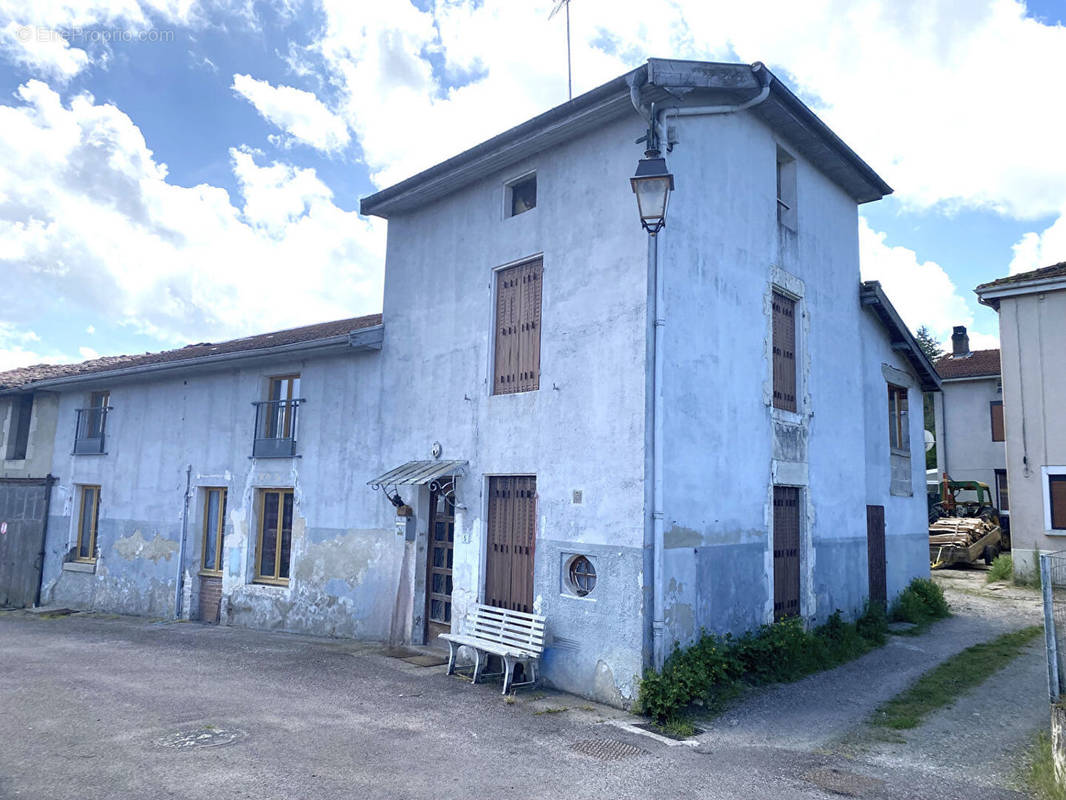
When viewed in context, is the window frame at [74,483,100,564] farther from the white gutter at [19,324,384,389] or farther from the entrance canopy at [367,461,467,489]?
the entrance canopy at [367,461,467,489]

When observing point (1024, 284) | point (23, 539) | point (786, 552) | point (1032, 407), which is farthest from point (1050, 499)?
point (23, 539)

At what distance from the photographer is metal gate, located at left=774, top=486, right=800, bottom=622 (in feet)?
31.4

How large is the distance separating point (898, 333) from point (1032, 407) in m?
5.96

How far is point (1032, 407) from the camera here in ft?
54.7

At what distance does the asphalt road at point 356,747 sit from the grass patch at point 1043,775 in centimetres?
23

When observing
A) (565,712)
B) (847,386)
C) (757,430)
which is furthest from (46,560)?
(847,386)

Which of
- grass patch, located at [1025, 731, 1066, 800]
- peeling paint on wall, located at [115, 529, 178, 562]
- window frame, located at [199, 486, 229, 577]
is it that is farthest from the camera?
peeling paint on wall, located at [115, 529, 178, 562]

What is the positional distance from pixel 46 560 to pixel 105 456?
2.94 meters

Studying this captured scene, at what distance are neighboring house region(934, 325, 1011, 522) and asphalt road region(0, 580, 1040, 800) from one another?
2088 cm

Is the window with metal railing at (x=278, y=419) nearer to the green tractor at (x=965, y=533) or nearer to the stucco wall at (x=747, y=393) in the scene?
the stucco wall at (x=747, y=393)

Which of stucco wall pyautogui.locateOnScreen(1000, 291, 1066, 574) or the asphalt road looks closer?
the asphalt road

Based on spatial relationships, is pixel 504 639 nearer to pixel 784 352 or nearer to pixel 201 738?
pixel 201 738

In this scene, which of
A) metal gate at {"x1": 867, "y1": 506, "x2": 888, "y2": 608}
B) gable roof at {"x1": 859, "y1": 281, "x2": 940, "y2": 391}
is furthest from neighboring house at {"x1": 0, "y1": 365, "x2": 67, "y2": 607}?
gable roof at {"x1": 859, "y1": 281, "x2": 940, "y2": 391}

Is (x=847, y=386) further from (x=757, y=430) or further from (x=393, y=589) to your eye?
(x=393, y=589)
